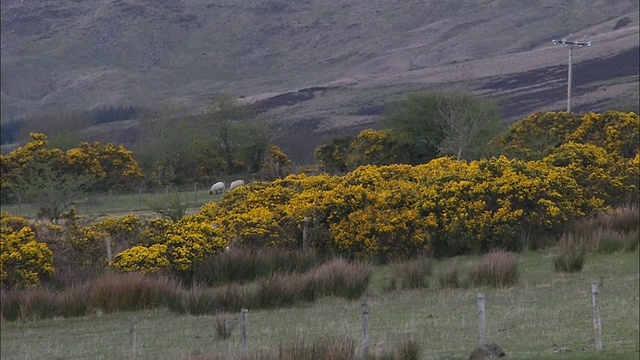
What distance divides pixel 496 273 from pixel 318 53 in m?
74.0

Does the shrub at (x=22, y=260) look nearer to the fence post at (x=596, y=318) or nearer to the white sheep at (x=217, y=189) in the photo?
the fence post at (x=596, y=318)

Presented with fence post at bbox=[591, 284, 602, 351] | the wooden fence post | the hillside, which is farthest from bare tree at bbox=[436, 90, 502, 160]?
the wooden fence post

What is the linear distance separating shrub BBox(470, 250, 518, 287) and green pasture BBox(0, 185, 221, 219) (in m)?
16.0

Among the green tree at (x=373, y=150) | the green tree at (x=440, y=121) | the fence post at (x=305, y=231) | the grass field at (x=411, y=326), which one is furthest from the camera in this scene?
the green tree at (x=373, y=150)

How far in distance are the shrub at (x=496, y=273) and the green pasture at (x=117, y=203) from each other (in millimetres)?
15977

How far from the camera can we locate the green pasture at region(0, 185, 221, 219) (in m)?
Answer: 36.9

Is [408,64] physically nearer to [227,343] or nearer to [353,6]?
[353,6]

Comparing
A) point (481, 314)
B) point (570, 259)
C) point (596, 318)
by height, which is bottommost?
point (570, 259)

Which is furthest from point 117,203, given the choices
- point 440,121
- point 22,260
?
point 22,260

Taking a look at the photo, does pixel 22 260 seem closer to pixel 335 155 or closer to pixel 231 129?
pixel 335 155

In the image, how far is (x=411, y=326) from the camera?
15.3 m

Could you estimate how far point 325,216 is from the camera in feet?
92.0

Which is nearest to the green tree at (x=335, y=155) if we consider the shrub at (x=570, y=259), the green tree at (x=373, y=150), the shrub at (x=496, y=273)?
the green tree at (x=373, y=150)

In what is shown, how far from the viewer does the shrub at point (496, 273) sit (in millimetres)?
19452
